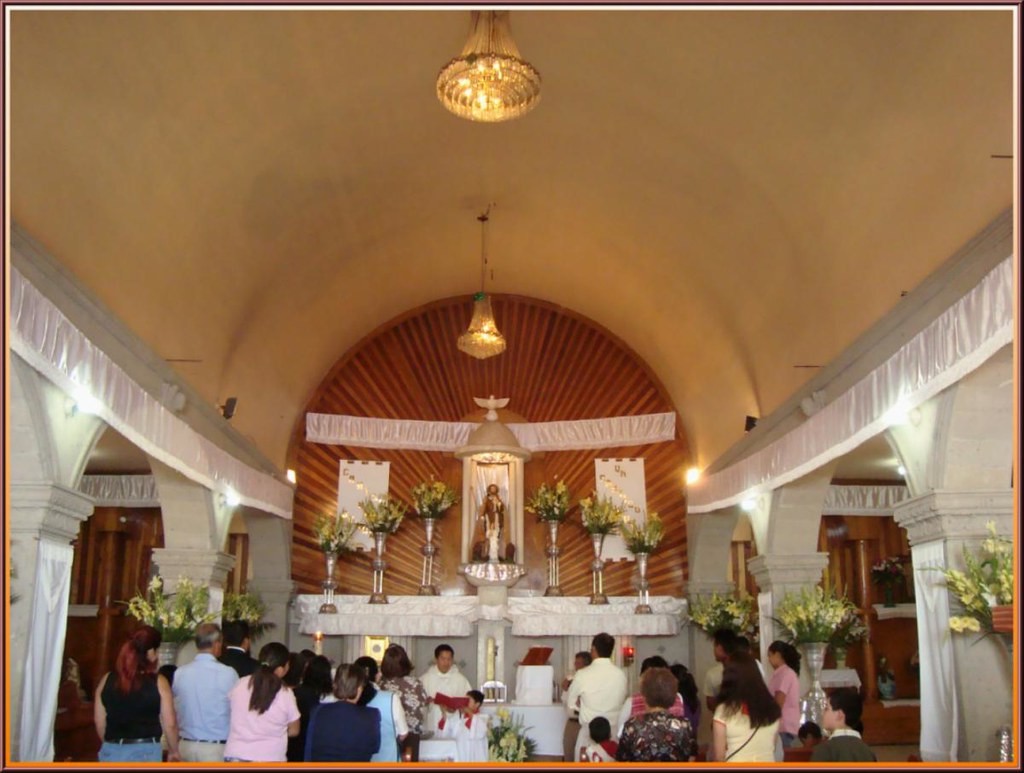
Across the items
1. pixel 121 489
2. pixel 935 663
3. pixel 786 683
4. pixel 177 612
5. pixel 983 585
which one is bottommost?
pixel 786 683

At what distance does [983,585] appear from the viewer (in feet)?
19.2

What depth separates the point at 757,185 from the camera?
8.75 m

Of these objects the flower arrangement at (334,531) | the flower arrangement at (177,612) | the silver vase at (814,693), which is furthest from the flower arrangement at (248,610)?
the silver vase at (814,693)

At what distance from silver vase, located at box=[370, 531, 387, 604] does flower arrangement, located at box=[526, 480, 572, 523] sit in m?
2.04

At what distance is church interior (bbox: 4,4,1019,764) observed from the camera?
6.29 metres

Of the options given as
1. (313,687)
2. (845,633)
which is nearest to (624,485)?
(845,633)

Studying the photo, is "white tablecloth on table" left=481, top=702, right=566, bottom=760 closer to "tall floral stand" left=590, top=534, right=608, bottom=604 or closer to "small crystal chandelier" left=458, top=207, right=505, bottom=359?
"tall floral stand" left=590, top=534, right=608, bottom=604

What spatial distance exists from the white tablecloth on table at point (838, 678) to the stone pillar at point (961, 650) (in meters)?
4.71

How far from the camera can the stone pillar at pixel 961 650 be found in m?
6.22

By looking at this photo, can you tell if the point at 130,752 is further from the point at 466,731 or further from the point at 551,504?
the point at 551,504

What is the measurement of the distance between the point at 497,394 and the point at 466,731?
8.46 meters

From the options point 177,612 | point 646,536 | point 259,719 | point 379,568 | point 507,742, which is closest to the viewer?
point 259,719

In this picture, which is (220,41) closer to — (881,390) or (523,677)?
(881,390)

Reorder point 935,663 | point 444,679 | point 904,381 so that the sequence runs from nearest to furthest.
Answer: point 904,381
point 935,663
point 444,679
